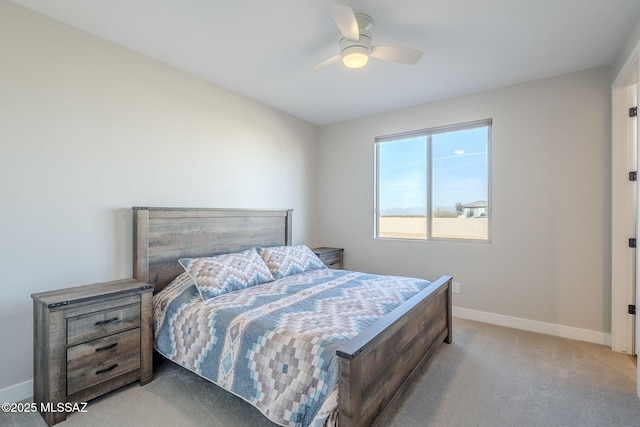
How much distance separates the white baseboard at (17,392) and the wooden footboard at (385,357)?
7.21 feet

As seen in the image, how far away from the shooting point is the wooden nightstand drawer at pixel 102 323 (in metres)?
1.86

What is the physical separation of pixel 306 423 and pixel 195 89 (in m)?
3.01

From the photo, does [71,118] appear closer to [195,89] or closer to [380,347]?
[195,89]

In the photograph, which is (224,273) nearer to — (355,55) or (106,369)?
(106,369)

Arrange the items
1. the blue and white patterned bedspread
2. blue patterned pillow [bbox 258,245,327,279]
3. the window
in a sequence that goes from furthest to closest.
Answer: the window → blue patterned pillow [bbox 258,245,327,279] → the blue and white patterned bedspread

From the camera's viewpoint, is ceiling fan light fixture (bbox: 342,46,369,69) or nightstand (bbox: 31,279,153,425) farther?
ceiling fan light fixture (bbox: 342,46,369,69)

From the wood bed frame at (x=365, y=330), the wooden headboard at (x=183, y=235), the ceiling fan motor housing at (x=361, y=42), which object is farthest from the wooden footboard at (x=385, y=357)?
the wooden headboard at (x=183, y=235)

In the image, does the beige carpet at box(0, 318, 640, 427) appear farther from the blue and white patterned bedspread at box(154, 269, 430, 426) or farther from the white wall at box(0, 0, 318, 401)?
the white wall at box(0, 0, 318, 401)

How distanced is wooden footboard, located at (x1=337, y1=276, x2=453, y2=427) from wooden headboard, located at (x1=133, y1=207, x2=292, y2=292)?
1.94 meters

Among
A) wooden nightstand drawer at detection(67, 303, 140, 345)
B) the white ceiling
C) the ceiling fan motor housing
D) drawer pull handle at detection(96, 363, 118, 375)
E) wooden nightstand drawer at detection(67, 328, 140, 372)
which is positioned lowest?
drawer pull handle at detection(96, 363, 118, 375)

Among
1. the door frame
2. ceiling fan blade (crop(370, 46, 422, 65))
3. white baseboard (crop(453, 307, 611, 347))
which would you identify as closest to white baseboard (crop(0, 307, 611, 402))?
white baseboard (crop(453, 307, 611, 347))

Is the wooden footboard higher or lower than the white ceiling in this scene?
lower

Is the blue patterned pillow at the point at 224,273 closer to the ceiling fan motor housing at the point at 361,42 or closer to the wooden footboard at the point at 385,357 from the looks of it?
the wooden footboard at the point at 385,357

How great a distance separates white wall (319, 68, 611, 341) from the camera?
9.44 ft
